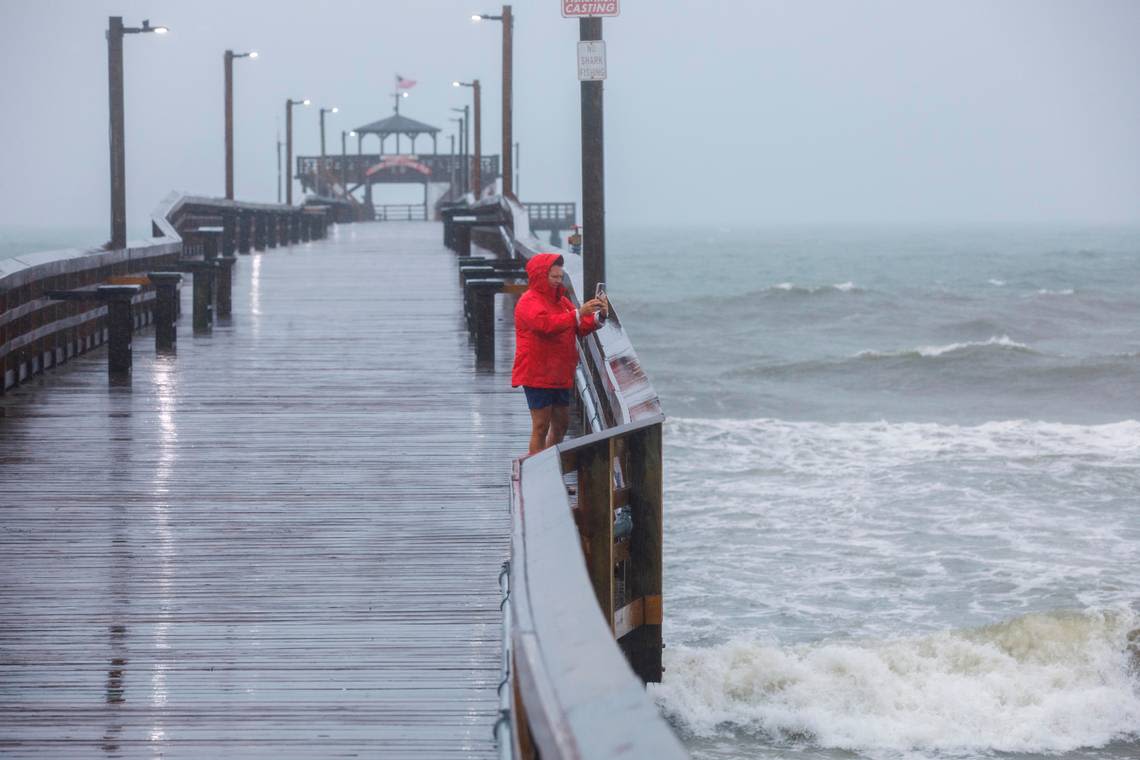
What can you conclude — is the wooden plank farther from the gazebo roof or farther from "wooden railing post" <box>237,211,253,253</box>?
the gazebo roof

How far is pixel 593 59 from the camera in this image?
12062 millimetres

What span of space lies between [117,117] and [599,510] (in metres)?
18.2

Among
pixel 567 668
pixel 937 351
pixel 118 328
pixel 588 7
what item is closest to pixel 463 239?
pixel 118 328

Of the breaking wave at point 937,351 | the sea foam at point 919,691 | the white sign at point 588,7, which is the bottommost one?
the sea foam at point 919,691

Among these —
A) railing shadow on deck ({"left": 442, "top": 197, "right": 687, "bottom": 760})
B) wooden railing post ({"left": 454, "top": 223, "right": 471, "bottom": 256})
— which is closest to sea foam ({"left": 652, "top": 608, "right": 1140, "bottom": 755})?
railing shadow on deck ({"left": 442, "top": 197, "right": 687, "bottom": 760})

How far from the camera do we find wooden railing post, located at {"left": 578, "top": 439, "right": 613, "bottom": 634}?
6156 millimetres

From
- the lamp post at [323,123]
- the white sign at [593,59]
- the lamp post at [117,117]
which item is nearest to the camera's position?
the white sign at [593,59]

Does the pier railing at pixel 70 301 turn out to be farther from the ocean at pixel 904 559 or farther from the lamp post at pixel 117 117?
the ocean at pixel 904 559

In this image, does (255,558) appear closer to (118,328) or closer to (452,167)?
(118,328)

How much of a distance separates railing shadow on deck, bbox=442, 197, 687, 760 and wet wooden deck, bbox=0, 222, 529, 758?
0.68 meters

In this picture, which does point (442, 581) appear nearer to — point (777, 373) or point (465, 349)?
point (465, 349)

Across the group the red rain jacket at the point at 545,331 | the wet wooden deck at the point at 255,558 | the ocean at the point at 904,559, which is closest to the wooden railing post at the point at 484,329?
the wet wooden deck at the point at 255,558

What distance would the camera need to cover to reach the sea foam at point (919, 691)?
14.5 metres

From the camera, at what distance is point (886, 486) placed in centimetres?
2742
